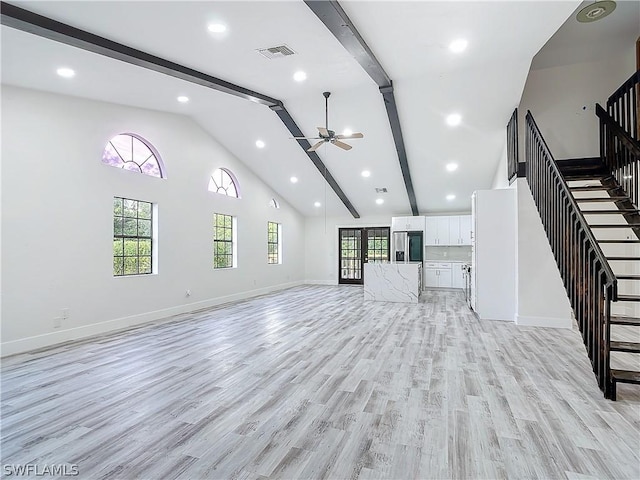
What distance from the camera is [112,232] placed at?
5508mm

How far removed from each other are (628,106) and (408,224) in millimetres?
6201

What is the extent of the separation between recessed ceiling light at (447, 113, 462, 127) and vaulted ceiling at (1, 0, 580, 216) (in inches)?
4.1

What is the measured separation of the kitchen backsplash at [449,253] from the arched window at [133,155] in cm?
789

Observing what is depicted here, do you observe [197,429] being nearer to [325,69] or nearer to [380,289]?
[325,69]

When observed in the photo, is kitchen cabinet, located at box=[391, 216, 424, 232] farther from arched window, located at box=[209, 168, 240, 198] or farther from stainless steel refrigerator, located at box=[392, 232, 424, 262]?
arched window, located at box=[209, 168, 240, 198]

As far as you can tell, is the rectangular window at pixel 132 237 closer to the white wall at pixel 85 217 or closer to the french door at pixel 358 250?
the white wall at pixel 85 217

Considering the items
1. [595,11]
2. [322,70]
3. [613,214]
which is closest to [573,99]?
[595,11]

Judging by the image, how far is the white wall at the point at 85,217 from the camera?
4316 mm

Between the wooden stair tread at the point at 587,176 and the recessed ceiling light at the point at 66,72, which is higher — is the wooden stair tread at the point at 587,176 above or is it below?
below

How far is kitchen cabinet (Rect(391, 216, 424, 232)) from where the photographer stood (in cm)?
1084

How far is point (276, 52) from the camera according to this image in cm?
427

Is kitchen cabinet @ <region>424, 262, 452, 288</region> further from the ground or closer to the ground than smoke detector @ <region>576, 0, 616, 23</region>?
closer to the ground

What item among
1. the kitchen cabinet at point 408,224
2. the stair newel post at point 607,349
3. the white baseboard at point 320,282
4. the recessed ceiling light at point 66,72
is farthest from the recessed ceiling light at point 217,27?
the white baseboard at point 320,282

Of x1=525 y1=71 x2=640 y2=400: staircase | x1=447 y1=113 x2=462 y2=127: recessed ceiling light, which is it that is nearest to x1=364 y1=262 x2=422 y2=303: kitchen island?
x1=447 y1=113 x2=462 y2=127: recessed ceiling light
